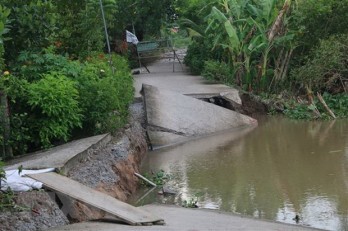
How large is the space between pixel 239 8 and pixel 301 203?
401 inches

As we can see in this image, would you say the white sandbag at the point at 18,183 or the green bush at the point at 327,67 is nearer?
the white sandbag at the point at 18,183

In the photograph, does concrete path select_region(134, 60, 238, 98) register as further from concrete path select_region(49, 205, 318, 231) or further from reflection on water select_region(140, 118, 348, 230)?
concrete path select_region(49, 205, 318, 231)

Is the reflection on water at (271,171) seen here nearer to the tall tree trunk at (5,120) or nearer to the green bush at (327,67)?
the green bush at (327,67)

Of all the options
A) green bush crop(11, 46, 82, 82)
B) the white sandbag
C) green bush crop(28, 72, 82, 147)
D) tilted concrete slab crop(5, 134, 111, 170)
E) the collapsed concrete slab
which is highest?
green bush crop(11, 46, 82, 82)

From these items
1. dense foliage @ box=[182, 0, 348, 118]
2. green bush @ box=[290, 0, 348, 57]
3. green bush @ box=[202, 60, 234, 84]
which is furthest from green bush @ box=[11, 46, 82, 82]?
green bush @ box=[290, 0, 348, 57]

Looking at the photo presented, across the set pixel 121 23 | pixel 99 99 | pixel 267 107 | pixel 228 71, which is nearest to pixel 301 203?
pixel 99 99

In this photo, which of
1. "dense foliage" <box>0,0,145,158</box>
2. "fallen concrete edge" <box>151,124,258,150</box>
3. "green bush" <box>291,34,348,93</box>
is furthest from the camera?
"green bush" <box>291,34,348,93</box>

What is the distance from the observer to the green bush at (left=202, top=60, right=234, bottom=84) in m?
17.6

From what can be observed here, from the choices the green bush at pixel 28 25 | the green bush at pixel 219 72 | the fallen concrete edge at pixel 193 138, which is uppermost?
the green bush at pixel 28 25

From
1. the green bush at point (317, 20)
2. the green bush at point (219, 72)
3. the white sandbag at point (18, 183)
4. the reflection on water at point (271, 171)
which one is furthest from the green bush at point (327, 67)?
→ the white sandbag at point (18, 183)

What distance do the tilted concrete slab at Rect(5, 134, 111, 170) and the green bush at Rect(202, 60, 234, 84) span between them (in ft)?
28.3

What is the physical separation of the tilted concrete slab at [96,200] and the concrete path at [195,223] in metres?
0.16

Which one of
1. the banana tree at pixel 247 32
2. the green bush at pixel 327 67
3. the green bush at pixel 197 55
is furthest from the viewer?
the green bush at pixel 197 55

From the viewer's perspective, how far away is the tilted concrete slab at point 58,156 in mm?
7512
